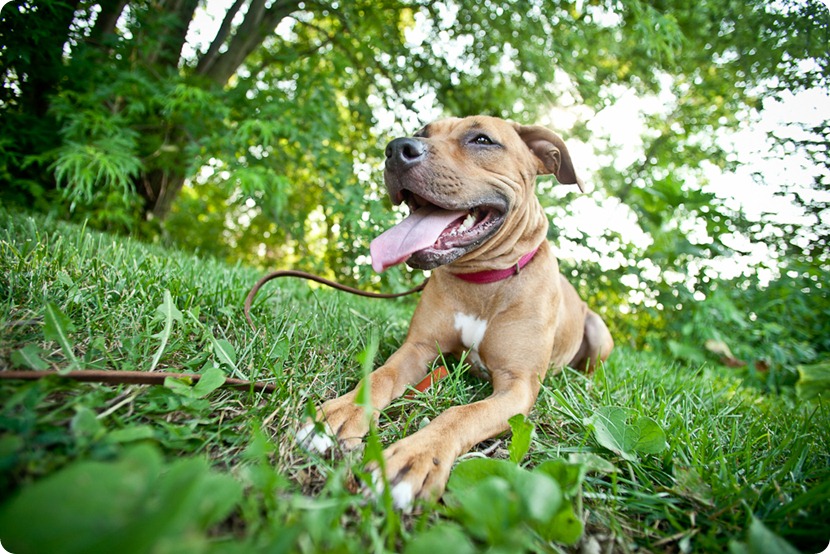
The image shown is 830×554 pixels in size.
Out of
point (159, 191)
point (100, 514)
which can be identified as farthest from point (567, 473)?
point (159, 191)

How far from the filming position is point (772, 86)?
336 centimetres

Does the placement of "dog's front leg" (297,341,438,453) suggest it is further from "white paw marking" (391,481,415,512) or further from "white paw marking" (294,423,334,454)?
"white paw marking" (391,481,415,512)

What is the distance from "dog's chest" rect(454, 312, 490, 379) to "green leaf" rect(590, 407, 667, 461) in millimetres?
857

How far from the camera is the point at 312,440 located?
1518mm

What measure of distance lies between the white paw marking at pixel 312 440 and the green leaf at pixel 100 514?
678 millimetres

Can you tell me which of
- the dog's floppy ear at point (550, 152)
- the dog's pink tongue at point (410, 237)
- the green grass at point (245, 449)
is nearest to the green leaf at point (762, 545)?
the green grass at point (245, 449)

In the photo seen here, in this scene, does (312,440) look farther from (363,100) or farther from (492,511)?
(363,100)

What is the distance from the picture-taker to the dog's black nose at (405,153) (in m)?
2.33

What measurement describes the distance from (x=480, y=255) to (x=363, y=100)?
4514 millimetres

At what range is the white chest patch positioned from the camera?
8.43 ft

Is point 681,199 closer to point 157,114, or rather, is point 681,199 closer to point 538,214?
point 538,214

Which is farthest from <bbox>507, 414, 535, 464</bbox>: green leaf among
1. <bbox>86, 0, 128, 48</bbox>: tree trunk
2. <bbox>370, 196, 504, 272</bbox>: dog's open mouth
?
<bbox>86, 0, 128, 48</bbox>: tree trunk

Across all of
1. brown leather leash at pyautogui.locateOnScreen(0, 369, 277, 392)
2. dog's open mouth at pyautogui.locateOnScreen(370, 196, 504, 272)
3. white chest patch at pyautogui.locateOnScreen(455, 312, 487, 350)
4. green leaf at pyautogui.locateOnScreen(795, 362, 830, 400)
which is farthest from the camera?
green leaf at pyautogui.locateOnScreen(795, 362, 830, 400)

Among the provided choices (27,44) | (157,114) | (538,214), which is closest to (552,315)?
(538,214)
